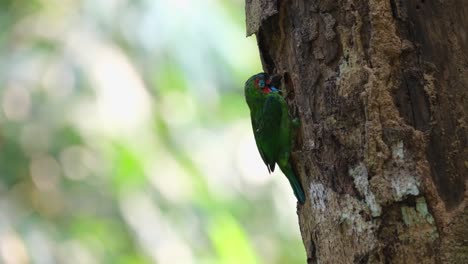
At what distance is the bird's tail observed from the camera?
272cm

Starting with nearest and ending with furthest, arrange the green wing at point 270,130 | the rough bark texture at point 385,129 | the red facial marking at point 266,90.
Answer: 1. the rough bark texture at point 385,129
2. the green wing at point 270,130
3. the red facial marking at point 266,90

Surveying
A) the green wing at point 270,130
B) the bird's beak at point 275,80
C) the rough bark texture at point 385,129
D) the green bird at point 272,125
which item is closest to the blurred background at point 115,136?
the green bird at point 272,125

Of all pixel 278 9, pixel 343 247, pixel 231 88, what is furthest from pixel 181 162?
pixel 343 247

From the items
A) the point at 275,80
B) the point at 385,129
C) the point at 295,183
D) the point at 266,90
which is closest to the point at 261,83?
the point at 266,90

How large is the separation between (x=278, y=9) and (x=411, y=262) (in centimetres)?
112

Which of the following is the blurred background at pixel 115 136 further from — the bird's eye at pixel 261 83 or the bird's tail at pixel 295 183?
the bird's tail at pixel 295 183

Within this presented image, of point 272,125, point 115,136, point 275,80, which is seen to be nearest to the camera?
point 275,80

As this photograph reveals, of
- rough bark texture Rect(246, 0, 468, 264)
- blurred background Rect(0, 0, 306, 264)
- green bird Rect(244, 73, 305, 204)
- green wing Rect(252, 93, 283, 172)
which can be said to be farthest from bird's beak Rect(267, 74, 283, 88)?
blurred background Rect(0, 0, 306, 264)

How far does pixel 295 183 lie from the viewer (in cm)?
283

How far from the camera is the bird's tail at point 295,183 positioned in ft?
8.93

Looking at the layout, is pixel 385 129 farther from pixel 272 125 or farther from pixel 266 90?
pixel 266 90

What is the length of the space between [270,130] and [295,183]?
0.54 m

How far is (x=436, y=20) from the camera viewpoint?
2455 millimetres

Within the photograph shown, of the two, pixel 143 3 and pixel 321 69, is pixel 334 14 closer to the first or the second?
pixel 321 69
